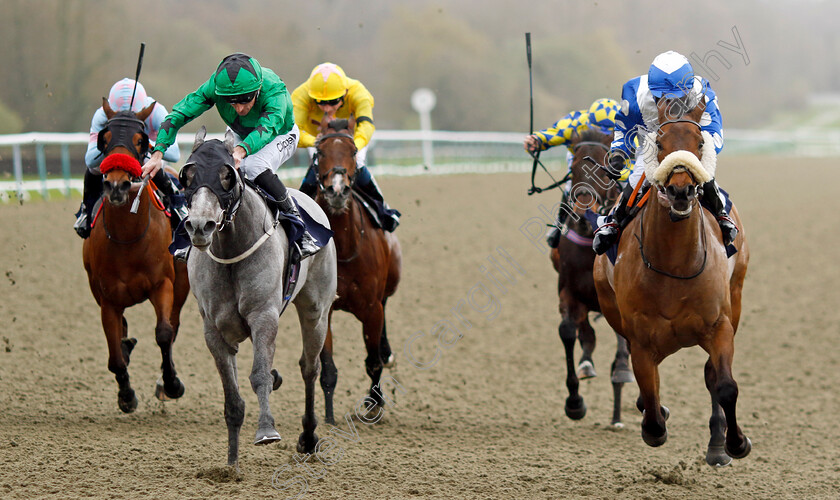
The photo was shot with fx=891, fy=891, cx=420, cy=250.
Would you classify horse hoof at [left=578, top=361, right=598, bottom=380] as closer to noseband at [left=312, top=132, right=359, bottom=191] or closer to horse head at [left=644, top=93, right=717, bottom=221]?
noseband at [left=312, top=132, right=359, bottom=191]

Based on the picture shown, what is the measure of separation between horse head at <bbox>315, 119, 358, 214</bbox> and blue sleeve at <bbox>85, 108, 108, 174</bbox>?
1490 mm

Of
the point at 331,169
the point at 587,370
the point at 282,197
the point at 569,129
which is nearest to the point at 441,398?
the point at 587,370

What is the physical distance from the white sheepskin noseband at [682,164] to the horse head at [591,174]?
195cm

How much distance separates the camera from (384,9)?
2792 cm

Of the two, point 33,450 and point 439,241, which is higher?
point 439,241

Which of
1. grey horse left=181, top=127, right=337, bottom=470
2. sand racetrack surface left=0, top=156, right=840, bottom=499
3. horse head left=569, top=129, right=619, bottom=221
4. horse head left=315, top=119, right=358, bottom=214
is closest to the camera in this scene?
grey horse left=181, top=127, right=337, bottom=470

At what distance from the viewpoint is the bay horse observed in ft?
20.6

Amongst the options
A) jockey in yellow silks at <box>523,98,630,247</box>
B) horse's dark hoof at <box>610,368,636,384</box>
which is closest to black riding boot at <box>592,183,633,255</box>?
jockey in yellow silks at <box>523,98,630,247</box>

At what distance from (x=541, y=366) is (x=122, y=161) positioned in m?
5.18

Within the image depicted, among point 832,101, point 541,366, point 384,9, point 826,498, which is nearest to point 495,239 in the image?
point 541,366

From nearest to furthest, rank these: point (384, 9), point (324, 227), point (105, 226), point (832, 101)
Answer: point (324, 227), point (105, 226), point (384, 9), point (832, 101)

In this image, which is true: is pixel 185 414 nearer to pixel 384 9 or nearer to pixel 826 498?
pixel 826 498

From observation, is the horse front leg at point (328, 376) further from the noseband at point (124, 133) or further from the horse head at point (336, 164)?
the noseband at point (124, 133)

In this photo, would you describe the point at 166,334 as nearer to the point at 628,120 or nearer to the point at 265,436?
the point at 265,436
